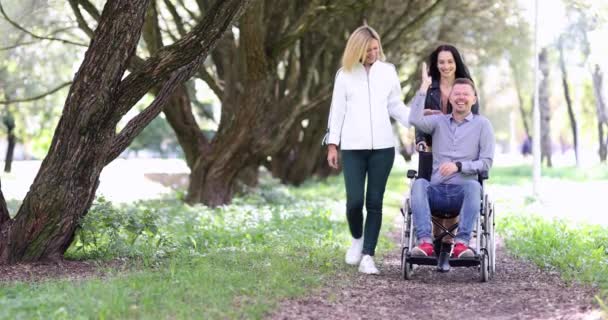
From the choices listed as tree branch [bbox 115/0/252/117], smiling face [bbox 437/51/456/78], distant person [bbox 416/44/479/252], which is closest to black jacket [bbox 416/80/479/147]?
distant person [bbox 416/44/479/252]

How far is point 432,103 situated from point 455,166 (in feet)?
2.71

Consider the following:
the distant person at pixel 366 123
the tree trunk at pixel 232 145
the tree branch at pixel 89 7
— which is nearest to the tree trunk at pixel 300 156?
the tree trunk at pixel 232 145

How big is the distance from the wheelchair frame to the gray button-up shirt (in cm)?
18

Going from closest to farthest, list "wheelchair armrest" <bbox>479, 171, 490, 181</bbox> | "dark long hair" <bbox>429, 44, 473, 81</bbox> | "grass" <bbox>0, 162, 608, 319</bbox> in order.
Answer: "grass" <bbox>0, 162, 608, 319</bbox> → "wheelchair armrest" <bbox>479, 171, 490, 181</bbox> → "dark long hair" <bbox>429, 44, 473, 81</bbox>

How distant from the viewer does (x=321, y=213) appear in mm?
13555

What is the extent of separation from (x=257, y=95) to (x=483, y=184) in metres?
6.90

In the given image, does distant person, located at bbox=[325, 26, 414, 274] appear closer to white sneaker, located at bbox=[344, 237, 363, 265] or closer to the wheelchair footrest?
white sneaker, located at bbox=[344, 237, 363, 265]

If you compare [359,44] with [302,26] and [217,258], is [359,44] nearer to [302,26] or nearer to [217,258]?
[217,258]

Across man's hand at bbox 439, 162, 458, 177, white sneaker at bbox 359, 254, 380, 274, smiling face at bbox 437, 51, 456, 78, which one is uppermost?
smiling face at bbox 437, 51, 456, 78

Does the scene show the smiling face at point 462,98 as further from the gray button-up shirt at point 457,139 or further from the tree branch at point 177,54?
the tree branch at point 177,54

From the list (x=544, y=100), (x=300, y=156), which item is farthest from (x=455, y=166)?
(x=544, y=100)

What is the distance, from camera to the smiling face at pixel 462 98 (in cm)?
762

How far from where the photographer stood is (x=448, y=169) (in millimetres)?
7359

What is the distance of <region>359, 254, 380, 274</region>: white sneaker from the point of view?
7699 mm
